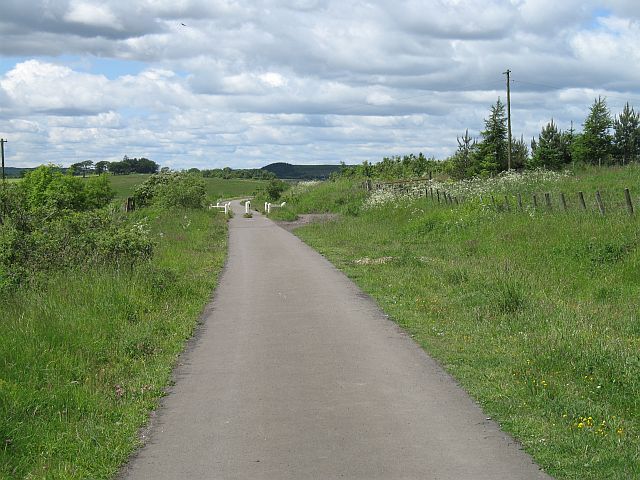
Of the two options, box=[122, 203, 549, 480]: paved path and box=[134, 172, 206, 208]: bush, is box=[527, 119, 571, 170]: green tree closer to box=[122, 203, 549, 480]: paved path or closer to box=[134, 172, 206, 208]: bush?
box=[134, 172, 206, 208]: bush

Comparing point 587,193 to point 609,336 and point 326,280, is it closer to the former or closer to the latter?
point 326,280

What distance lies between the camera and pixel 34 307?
1101cm

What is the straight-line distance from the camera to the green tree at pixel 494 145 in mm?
52750

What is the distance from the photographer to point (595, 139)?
53344 millimetres

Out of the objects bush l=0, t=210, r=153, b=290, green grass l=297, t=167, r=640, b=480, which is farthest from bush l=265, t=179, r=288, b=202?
bush l=0, t=210, r=153, b=290

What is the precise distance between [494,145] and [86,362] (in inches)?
1871

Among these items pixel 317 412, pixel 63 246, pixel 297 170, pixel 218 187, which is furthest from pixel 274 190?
pixel 297 170

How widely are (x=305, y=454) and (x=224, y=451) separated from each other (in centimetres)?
66

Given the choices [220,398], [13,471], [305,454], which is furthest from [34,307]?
[305,454]

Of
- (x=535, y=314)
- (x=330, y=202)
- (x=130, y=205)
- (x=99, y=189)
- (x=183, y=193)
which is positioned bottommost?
(x=535, y=314)

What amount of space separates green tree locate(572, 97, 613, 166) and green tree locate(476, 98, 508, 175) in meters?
5.26

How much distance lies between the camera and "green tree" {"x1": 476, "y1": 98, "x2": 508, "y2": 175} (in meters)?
52.8

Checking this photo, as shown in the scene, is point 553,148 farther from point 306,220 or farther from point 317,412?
point 317,412

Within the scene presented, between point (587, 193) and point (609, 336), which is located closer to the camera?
point (609, 336)
